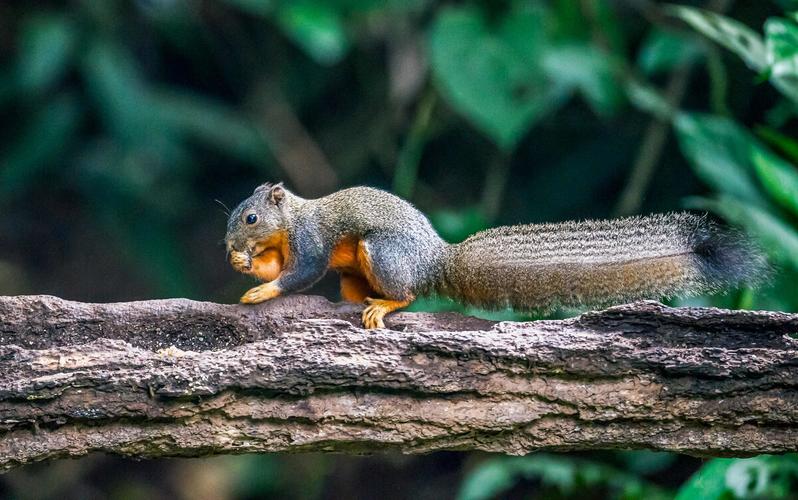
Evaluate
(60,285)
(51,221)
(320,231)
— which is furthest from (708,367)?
(51,221)

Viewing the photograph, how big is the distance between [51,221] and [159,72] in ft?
5.01

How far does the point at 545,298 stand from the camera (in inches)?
127

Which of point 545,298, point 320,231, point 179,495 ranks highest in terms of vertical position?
point 320,231

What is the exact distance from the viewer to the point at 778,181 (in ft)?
13.2

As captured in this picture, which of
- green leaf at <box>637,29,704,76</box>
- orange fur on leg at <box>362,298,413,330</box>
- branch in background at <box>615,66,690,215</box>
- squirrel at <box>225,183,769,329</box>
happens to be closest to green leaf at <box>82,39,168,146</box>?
branch in background at <box>615,66,690,215</box>

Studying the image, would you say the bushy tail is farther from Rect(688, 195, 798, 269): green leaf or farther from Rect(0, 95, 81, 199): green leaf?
Rect(0, 95, 81, 199): green leaf

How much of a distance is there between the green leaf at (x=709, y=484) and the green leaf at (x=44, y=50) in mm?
5675

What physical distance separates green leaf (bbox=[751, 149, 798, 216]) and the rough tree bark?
4.31 feet

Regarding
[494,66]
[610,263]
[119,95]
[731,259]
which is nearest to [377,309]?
[610,263]

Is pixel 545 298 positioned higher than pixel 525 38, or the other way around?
pixel 525 38

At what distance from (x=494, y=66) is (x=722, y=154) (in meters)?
1.54

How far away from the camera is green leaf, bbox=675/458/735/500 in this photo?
3389 mm

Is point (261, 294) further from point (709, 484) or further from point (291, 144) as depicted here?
point (291, 144)

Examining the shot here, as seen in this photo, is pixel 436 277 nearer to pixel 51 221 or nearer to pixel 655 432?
pixel 655 432
